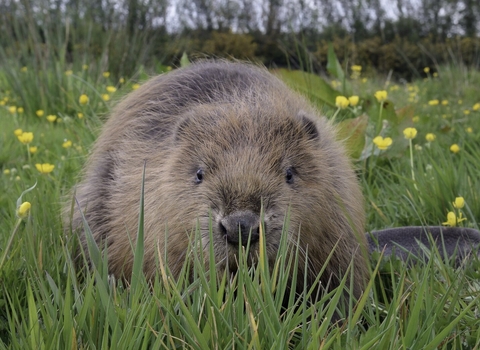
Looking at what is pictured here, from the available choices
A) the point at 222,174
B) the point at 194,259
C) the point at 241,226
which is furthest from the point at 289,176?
the point at 194,259

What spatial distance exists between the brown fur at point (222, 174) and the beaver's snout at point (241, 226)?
0.09ft

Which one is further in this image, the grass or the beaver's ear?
the beaver's ear

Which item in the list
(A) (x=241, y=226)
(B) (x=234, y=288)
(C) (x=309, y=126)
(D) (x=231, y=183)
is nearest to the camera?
(B) (x=234, y=288)

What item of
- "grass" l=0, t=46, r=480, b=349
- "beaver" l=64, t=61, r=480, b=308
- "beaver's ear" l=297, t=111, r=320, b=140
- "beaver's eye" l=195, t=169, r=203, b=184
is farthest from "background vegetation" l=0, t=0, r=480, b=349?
"beaver's ear" l=297, t=111, r=320, b=140

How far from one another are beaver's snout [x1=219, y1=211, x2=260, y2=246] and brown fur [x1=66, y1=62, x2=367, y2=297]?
27mm

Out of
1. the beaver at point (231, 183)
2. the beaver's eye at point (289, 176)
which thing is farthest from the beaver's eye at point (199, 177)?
the beaver's eye at point (289, 176)

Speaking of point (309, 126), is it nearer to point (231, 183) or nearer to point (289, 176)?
point (289, 176)

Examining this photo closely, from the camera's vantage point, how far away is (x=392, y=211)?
9.64ft

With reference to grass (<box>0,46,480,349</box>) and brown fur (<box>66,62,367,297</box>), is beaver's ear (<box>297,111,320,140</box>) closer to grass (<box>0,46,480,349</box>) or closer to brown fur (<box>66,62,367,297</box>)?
brown fur (<box>66,62,367,297</box>)

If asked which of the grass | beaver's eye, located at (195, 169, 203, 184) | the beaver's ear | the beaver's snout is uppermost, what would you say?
the beaver's ear

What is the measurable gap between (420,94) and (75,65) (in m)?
4.37

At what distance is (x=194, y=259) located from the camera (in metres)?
1.65

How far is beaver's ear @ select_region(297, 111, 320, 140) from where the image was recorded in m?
2.40

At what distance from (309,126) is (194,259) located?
0.96 m
